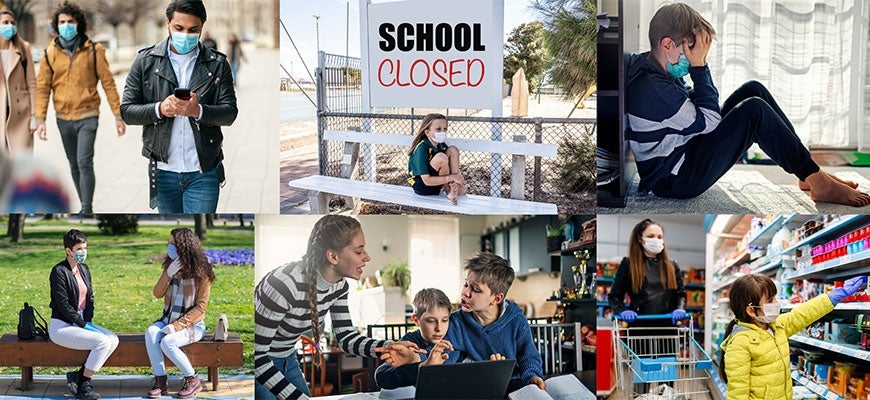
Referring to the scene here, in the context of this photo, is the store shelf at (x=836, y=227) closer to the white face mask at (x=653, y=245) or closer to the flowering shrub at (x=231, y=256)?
the white face mask at (x=653, y=245)

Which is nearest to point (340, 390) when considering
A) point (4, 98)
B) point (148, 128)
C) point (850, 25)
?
point (148, 128)

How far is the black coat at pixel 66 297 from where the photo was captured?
5707 mm

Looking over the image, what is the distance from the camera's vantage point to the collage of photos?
572cm

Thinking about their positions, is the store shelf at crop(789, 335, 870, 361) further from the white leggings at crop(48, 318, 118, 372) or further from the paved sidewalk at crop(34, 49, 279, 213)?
the white leggings at crop(48, 318, 118, 372)

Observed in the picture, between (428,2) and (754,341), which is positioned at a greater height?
(428,2)

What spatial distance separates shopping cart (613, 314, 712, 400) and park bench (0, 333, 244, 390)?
239cm

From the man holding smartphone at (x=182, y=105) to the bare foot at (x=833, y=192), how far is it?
11.6 ft

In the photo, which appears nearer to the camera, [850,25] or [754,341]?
[754,341]

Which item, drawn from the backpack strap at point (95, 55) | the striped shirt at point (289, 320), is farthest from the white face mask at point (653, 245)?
the backpack strap at point (95, 55)

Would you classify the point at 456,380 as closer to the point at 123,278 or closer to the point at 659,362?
the point at 659,362

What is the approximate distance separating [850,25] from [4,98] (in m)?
5.22

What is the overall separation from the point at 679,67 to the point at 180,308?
3.37 metres

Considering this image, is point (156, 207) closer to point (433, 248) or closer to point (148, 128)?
point (148, 128)

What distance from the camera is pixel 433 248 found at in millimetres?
5758
